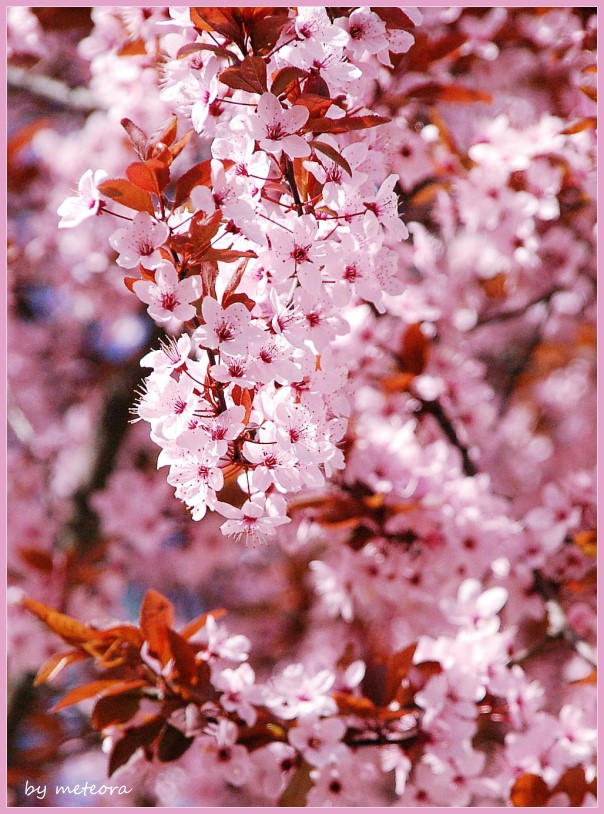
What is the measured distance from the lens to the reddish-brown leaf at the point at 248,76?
93 centimetres

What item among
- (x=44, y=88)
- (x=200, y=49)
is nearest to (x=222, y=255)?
(x=200, y=49)

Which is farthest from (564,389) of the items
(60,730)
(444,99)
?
(60,730)

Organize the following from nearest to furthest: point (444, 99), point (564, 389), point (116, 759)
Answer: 1. point (116, 759)
2. point (444, 99)
3. point (564, 389)

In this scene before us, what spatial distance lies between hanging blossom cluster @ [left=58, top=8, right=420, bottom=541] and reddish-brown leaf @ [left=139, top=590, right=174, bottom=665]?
434mm

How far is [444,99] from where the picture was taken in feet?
5.88

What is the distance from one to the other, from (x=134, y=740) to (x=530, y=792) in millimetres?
712

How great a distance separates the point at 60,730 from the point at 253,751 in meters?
1.02

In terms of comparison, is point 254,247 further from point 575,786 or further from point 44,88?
point 44,88

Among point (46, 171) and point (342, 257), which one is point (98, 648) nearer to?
point (342, 257)

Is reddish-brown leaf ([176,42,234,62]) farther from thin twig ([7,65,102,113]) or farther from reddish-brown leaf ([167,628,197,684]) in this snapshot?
thin twig ([7,65,102,113])

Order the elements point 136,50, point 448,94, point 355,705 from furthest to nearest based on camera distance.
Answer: point 448,94, point 136,50, point 355,705

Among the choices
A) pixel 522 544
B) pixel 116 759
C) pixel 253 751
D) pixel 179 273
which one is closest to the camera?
pixel 179 273

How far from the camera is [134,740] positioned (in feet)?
4.34

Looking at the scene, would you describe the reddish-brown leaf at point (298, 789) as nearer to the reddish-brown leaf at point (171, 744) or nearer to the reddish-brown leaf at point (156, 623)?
the reddish-brown leaf at point (171, 744)
